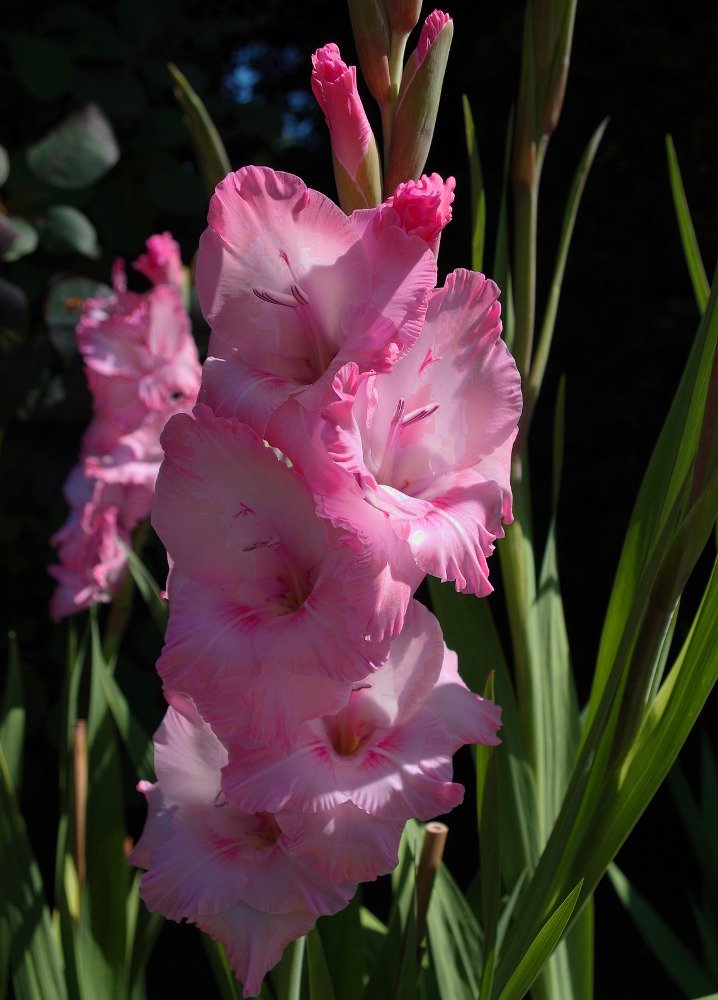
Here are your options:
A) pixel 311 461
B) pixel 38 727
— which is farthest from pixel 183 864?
pixel 38 727

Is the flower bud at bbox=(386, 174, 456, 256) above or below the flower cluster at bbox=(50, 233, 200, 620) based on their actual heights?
above

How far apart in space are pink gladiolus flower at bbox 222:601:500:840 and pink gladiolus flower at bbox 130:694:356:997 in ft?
0.09

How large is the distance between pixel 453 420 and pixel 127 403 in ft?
2.29

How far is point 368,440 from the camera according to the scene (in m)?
0.45

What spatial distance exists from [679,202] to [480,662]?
398 millimetres

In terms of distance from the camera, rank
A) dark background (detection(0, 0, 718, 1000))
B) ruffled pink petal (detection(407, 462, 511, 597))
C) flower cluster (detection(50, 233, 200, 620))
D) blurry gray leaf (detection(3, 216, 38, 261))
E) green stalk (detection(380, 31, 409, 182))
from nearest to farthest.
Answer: ruffled pink petal (detection(407, 462, 511, 597)), green stalk (detection(380, 31, 409, 182)), flower cluster (detection(50, 233, 200, 620)), blurry gray leaf (detection(3, 216, 38, 261)), dark background (detection(0, 0, 718, 1000))

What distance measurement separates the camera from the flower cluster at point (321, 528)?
0.41 meters

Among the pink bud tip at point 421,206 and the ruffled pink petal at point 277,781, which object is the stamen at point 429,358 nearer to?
the pink bud tip at point 421,206

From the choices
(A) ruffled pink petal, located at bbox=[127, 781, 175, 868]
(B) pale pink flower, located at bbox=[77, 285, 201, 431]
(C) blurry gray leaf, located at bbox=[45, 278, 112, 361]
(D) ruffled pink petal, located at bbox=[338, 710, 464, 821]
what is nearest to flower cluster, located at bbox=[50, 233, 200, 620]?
(B) pale pink flower, located at bbox=[77, 285, 201, 431]

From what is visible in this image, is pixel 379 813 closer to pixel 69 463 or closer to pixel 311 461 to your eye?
pixel 311 461

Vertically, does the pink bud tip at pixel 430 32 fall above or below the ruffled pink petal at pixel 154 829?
above

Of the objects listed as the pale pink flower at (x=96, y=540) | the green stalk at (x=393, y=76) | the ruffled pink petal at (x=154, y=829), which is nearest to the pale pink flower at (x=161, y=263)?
the pale pink flower at (x=96, y=540)

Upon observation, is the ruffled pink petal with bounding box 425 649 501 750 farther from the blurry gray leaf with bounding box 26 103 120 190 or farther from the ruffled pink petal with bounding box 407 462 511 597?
the blurry gray leaf with bounding box 26 103 120 190

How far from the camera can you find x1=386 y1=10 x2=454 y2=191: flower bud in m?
0.48
